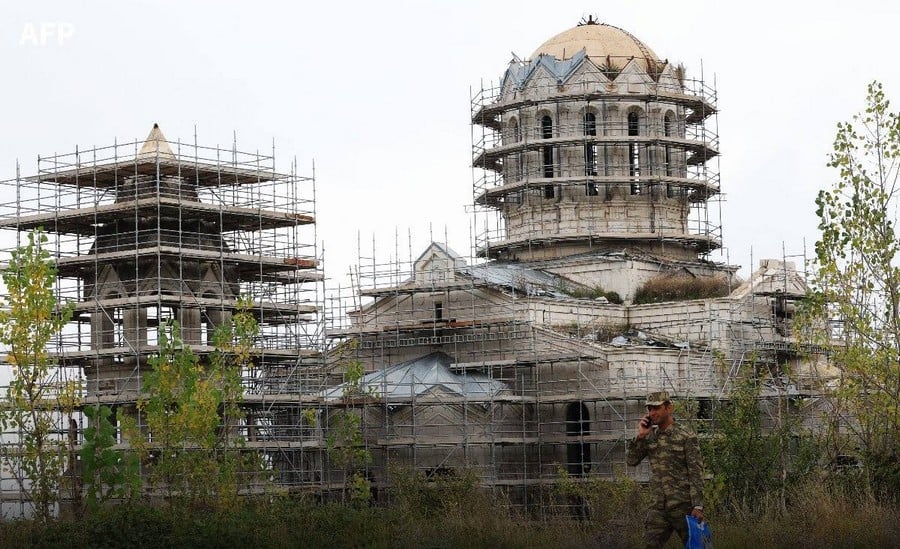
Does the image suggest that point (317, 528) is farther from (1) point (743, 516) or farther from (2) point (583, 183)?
(2) point (583, 183)

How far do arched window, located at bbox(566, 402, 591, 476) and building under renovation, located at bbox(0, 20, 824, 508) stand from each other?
9 centimetres

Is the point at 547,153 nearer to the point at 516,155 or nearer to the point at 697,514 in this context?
the point at 516,155

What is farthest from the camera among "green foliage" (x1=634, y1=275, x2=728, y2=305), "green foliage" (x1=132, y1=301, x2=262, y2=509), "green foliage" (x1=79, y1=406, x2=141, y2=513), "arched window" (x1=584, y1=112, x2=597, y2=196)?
"arched window" (x1=584, y1=112, x2=597, y2=196)

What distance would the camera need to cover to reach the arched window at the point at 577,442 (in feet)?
185

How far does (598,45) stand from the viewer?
218 feet

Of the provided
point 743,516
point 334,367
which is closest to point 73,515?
point 743,516

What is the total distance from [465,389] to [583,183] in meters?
12.0

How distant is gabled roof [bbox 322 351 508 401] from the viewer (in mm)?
55031

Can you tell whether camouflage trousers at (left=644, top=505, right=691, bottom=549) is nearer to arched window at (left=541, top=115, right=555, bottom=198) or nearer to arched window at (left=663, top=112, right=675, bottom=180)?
arched window at (left=541, top=115, right=555, bottom=198)

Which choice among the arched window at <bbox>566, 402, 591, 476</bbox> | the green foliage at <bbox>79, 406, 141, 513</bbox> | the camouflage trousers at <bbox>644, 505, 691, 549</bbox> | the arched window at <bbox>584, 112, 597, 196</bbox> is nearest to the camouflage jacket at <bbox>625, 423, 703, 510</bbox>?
the camouflage trousers at <bbox>644, 505, 691, 549</bbox>

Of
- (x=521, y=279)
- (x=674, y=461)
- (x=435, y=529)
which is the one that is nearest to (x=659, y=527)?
(x=674, y=461)

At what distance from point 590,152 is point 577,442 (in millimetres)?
13463

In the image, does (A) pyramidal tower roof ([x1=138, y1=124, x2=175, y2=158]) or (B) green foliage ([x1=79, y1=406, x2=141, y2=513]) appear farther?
(A) pyramidal tower roof ([x1=138, y1=124, x2=175, y2=158])

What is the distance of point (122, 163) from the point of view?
52031 mm
